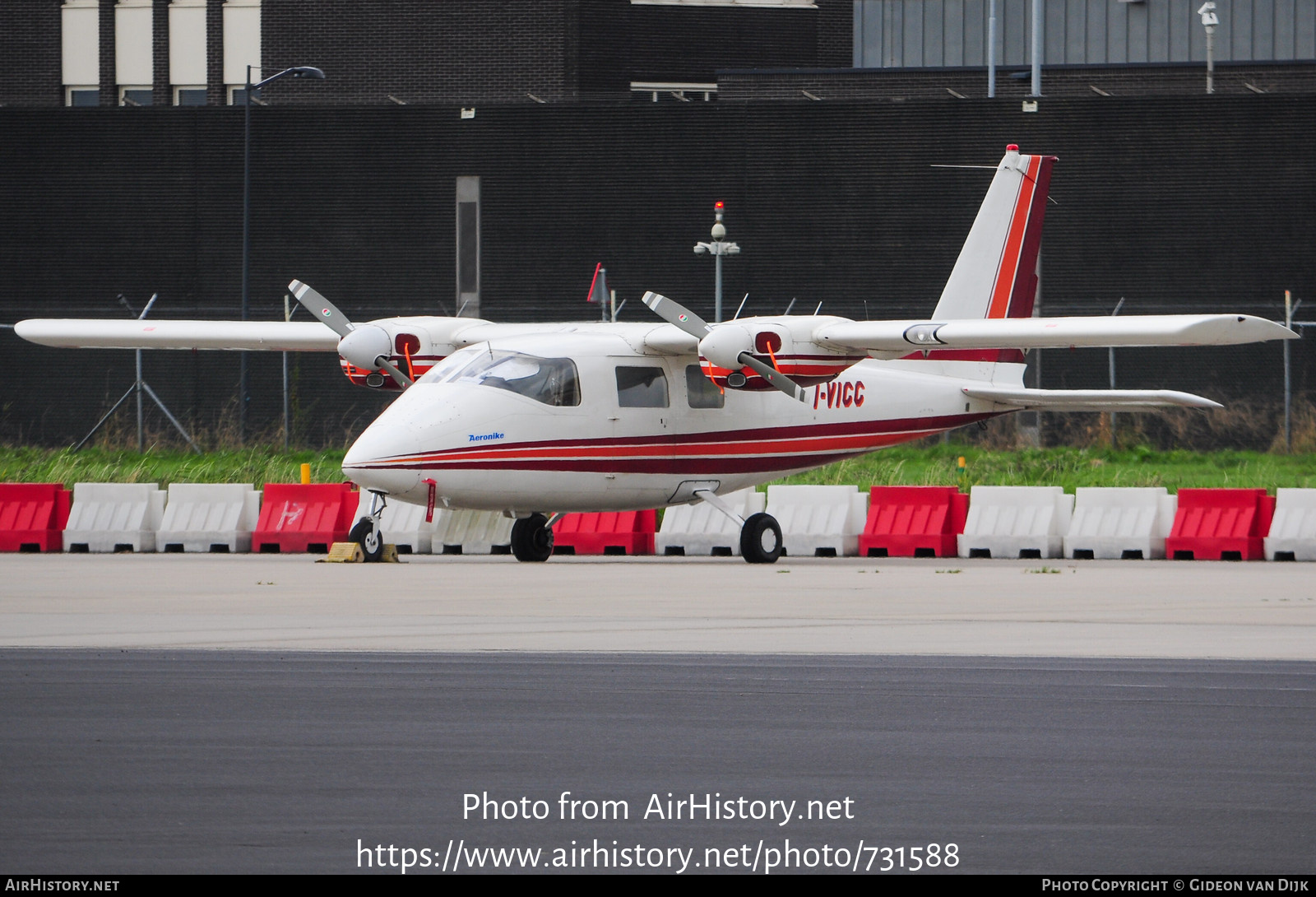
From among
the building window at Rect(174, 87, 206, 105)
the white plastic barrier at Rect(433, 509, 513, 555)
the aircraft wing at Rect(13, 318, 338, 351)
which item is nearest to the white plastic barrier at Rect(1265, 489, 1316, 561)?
the white plastic barrier at Rect(433, 509, 513, 555)

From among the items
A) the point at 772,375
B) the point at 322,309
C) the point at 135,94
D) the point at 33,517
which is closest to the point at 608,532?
the point at 772,375

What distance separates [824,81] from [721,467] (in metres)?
32.1

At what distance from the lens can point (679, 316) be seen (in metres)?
20.5

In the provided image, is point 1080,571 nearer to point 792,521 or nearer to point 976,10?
point 792,521

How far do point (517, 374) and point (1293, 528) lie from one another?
8.64 meters

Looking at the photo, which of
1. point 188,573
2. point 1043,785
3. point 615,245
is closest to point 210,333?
point 188,573

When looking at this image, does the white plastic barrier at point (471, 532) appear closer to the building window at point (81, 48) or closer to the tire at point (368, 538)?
the tire at point (368, 538)

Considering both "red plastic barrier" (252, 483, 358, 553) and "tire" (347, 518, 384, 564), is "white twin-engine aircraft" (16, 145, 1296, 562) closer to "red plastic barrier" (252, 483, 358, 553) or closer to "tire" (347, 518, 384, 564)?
"tire" (347, 518, 384, 564)

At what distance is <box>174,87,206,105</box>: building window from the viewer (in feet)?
191

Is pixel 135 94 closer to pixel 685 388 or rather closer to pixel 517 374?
pixel 685 388

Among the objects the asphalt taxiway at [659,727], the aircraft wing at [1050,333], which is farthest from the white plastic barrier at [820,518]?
the asphalt taxiway at [659,727]

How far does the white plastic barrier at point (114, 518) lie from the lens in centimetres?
2309

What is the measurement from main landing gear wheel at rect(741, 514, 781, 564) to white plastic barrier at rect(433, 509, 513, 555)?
138 inches

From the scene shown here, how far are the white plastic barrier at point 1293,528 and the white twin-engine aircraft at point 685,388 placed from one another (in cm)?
150
